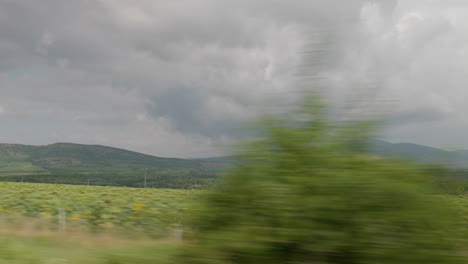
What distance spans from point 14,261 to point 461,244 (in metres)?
4.43

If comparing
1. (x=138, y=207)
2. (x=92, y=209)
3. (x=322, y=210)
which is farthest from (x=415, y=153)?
(x=92, y=209)

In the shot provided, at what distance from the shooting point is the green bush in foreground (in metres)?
2.80

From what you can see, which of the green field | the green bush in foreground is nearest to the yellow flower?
the green field

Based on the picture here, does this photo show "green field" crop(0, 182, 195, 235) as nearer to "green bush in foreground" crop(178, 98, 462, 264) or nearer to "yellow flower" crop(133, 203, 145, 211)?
"yellow flower" crop(133, 203, 145, 211)

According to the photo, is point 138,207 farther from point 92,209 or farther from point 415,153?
point 415,153

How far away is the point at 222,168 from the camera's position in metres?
3.56

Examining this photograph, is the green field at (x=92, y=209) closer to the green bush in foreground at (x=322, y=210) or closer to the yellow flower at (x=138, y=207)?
the yellow flower at (x=138, y=207)

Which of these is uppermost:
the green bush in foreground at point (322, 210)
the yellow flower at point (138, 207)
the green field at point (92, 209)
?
the green bush in foreground at point (322, 210)

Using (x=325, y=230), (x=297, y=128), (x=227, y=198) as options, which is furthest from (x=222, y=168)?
(x=325, y=230)

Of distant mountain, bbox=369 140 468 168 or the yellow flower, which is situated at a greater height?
distant mountain, bbox=369 140 468 168

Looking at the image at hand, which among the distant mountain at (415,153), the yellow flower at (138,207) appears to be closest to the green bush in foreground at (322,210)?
the distant mountain at (415,153)

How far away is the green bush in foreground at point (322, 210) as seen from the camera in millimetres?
2805

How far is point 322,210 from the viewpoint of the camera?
2885mm

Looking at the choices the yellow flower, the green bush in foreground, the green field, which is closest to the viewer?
the green bush in foreground
